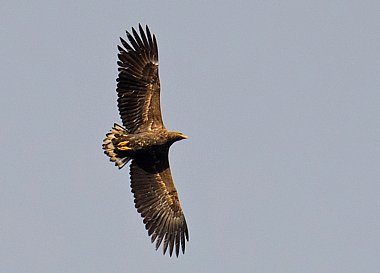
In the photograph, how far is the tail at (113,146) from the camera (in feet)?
70.9

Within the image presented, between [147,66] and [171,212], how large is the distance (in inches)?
118

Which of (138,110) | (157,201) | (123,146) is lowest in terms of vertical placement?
(157,201)

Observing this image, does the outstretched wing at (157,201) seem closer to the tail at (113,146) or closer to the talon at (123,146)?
the tail at (113,146)

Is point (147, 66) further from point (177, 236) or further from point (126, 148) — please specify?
point (177, 236)

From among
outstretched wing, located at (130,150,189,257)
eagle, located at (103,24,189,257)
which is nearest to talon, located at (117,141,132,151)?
eagle, located at (103,24,189,257)

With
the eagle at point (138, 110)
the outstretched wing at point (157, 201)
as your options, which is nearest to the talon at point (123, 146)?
the eagle at point (138, 110)

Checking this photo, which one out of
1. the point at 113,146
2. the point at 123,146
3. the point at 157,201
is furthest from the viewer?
the point at 157,201

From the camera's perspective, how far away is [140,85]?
848 inches

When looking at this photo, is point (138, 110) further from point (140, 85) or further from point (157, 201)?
point (157, 201)

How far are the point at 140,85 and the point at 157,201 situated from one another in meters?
2.43

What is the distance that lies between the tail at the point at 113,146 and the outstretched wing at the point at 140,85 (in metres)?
0.16

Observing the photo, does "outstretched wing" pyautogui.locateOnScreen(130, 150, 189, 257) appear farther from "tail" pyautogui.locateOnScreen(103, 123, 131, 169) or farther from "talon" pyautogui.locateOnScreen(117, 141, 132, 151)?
"talon" pyautogui.locateOnScreen(117, 141, 132, 151)

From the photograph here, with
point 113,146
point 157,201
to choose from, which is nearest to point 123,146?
point 113,146

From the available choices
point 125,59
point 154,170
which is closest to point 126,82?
point 125,59
